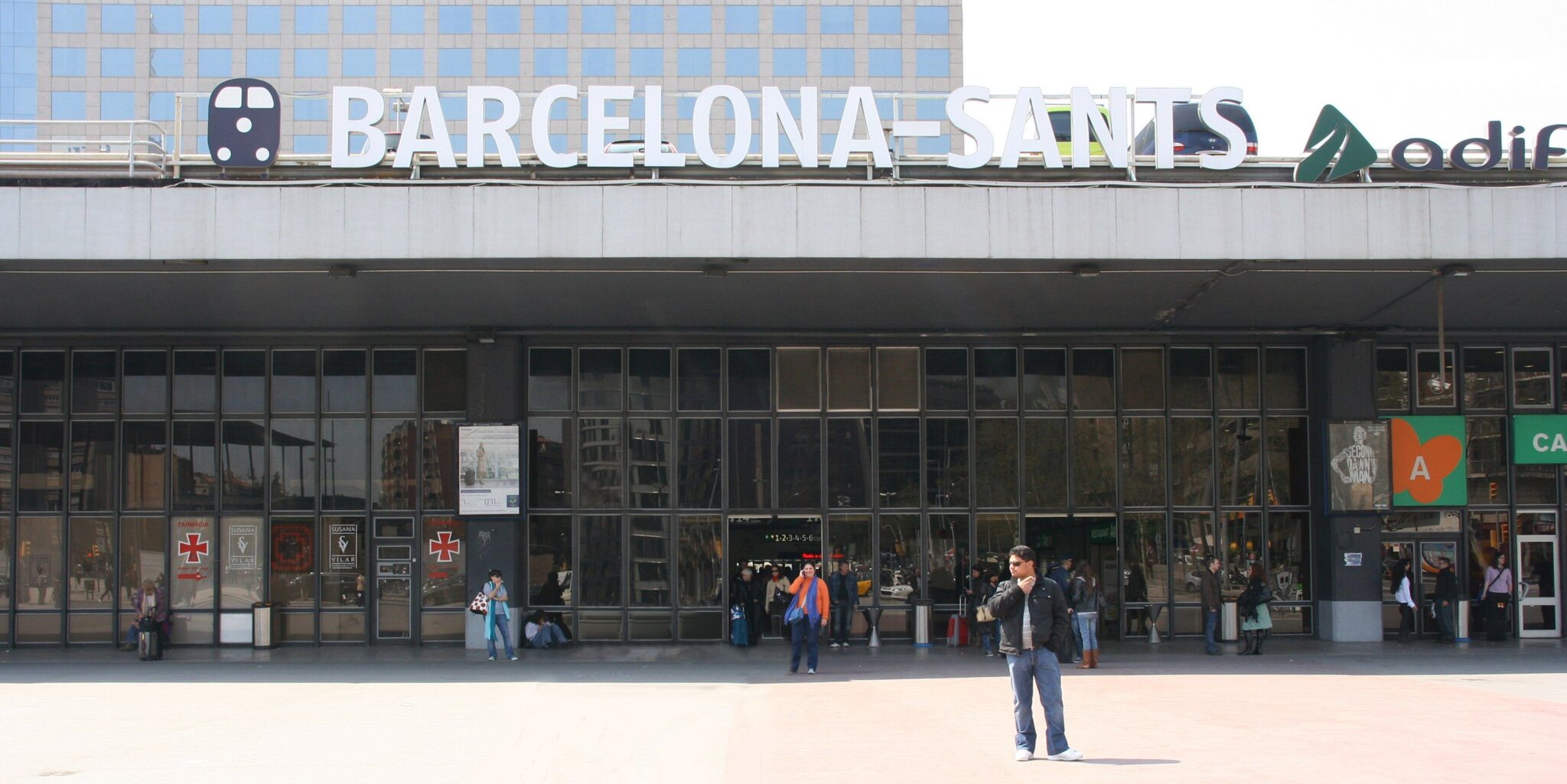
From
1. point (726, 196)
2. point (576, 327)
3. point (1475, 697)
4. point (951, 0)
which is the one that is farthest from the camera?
point (951, 0)

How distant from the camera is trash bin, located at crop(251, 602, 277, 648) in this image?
846 inches

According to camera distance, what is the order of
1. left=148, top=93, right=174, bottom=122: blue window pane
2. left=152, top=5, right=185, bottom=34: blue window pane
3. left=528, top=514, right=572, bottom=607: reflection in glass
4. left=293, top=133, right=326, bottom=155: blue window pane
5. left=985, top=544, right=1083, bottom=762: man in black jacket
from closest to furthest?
1. left=985, top=544, right=1083, bottom=762: man in black jacket
2. left=528, top=514, right=572, bottom=607: reflection in glass
3. left=293, top=133, right=326, bottom=155: blue window pane
4. left=148, top=93, right=174, bottom=122: blue window pane
5. left=152, top=5, right=185, bottom=34: blue window pane

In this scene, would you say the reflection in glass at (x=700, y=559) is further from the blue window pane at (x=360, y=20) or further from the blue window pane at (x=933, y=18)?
the blue window pane at (x=360, y=20)

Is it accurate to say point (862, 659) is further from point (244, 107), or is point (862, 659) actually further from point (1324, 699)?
point (244, 107)

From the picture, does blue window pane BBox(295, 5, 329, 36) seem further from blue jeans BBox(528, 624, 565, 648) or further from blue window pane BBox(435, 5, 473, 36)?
blue jeans BBox(528, 624, 565, 648)

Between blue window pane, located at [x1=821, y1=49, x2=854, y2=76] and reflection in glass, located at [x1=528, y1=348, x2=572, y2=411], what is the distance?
42305mm

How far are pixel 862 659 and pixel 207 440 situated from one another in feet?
39.1

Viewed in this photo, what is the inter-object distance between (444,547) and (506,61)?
43.9m

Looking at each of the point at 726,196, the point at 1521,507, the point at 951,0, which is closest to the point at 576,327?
the point at 726,196

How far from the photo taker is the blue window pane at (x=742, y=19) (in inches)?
2424

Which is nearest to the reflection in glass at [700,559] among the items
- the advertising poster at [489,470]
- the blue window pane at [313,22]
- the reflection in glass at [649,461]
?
the reflection in glass at [649,461]

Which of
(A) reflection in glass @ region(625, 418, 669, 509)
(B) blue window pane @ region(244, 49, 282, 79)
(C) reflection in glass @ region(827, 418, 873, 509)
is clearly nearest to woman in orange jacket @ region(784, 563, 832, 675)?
(C) reflection in glass @ region(827, 418, 873, 509)

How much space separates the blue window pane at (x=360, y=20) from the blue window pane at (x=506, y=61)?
5.71 meters

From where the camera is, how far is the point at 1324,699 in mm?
14211
